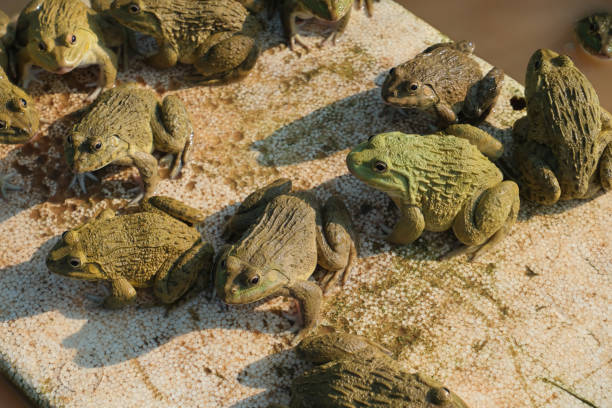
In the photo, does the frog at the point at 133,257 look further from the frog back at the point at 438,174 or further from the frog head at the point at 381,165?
the frog back at the point at 438,174

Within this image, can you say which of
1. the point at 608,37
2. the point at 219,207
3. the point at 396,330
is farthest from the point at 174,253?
the point at 608,37

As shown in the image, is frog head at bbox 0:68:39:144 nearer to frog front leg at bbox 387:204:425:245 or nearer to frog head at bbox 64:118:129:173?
frog head at bbox 64:118:129:173

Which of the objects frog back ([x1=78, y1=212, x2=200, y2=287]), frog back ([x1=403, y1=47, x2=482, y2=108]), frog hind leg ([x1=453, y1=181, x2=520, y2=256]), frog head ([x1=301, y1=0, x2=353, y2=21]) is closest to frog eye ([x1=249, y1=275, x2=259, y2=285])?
frog back ([x1=78, y1=212, x2=200, y2=287])

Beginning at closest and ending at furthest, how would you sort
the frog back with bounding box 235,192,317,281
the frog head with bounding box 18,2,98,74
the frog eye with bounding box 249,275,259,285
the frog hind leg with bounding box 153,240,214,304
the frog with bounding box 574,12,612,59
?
1. the frog eye with bounding box 249,275,259,285
2. the frog back with bounding box 235,192,317,281
3. the frog hind leg with bounding box 153,240,214,304
4. the frog head with bounding box 18,2,98,74
5. the frog with bounding box 574,12,612,59

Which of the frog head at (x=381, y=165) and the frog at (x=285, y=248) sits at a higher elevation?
the frog head at (x=381, y=165)

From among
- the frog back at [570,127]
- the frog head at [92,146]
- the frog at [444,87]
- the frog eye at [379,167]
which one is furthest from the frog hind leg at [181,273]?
the frog back at [570,127]

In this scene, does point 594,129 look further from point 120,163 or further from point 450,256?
point 120,163
